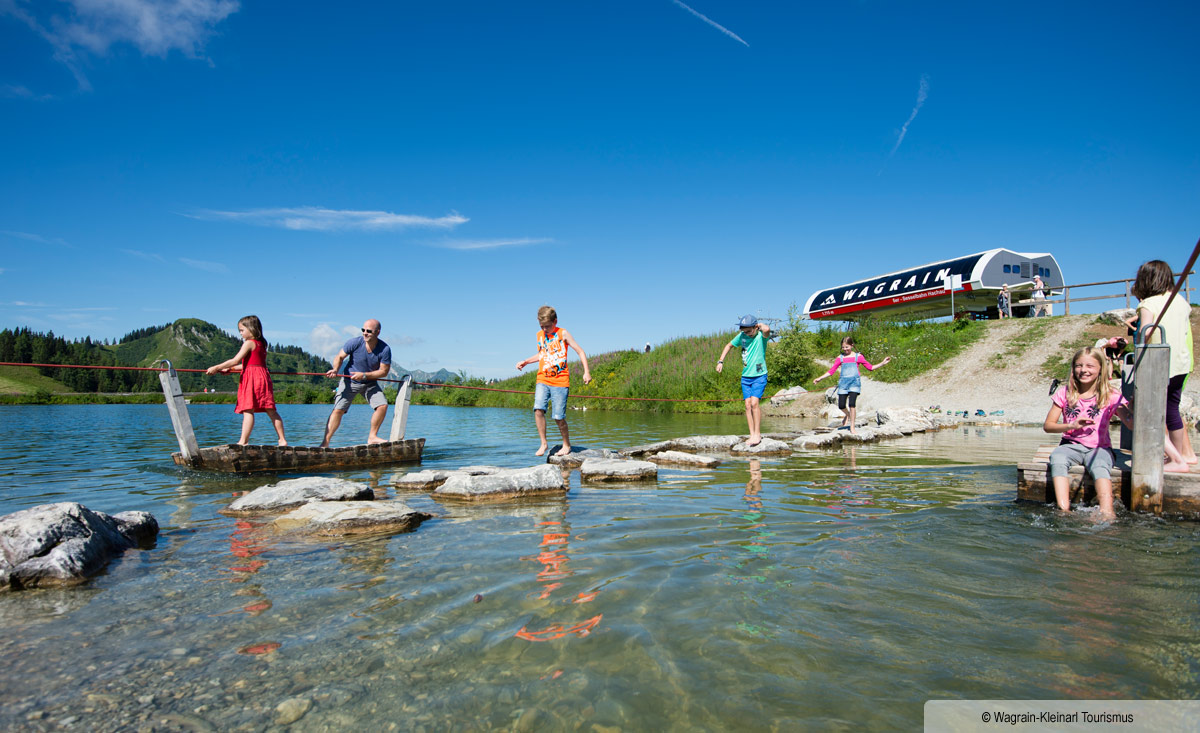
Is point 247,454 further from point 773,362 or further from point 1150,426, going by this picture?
point 773,362

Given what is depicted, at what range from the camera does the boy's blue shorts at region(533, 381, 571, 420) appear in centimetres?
906

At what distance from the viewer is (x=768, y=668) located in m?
2.52

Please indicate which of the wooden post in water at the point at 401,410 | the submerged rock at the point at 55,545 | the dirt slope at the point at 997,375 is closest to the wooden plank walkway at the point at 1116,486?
the submerged rock at the point at 55,545

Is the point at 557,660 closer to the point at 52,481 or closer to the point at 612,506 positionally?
the point at 612,506

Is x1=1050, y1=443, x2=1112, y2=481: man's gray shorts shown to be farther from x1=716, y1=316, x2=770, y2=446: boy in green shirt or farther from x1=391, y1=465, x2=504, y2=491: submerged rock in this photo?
x1=391, y1=465, x2=504, y2=491: submerged rock

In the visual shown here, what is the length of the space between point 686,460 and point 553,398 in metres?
2.31

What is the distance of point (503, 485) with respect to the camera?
6.71m

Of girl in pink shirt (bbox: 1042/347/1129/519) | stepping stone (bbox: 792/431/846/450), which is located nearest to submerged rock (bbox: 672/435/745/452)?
stepping stone (bbox: 792/431/846/450)

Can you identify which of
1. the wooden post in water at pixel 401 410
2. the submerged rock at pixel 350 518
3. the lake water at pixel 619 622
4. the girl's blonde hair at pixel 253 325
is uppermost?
the girl's blonde hair at pixel 253 325

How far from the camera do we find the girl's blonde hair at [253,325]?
8.66 meters

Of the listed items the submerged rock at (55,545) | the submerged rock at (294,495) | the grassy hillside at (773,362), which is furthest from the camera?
the grassy hillside at (773,362)

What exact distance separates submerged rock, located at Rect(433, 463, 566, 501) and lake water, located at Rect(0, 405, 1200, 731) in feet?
3.19

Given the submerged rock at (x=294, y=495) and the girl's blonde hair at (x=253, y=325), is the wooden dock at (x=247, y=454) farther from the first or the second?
the submerged rock at (x=294, y=495)

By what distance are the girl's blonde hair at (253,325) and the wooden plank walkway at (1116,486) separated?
987cm
